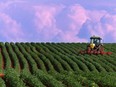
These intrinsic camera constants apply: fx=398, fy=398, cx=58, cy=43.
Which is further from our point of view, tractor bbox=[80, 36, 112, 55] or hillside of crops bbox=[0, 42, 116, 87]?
tractor bbox=[80, 36, 112, 55]

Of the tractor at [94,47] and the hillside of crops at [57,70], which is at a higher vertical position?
the tractor at [94,47]

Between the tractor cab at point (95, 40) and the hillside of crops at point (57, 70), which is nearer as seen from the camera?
the hillside of crops at point (57, 70)

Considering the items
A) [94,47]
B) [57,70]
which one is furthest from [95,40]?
[57,70]

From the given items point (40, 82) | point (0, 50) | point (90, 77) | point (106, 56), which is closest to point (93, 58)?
point (106, 56)

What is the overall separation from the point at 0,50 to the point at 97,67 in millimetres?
15585

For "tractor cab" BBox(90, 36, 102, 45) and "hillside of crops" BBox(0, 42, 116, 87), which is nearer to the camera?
"hillside of crops" BBox(0, 42, 116, 87)

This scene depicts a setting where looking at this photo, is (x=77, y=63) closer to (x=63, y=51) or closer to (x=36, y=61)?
(x=36, y=61)

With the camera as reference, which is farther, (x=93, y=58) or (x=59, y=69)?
(x=93, y=58)

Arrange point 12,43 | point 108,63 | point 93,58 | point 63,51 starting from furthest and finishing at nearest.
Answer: point 12,43
point 63,51
point 93,58
point 108,63

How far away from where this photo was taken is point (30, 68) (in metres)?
36.0

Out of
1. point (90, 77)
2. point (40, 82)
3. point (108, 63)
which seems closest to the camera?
point (40, 82)

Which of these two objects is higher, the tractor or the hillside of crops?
the tractor

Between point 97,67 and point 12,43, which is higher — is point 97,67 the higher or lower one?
the lower one

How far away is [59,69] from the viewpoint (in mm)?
35156
